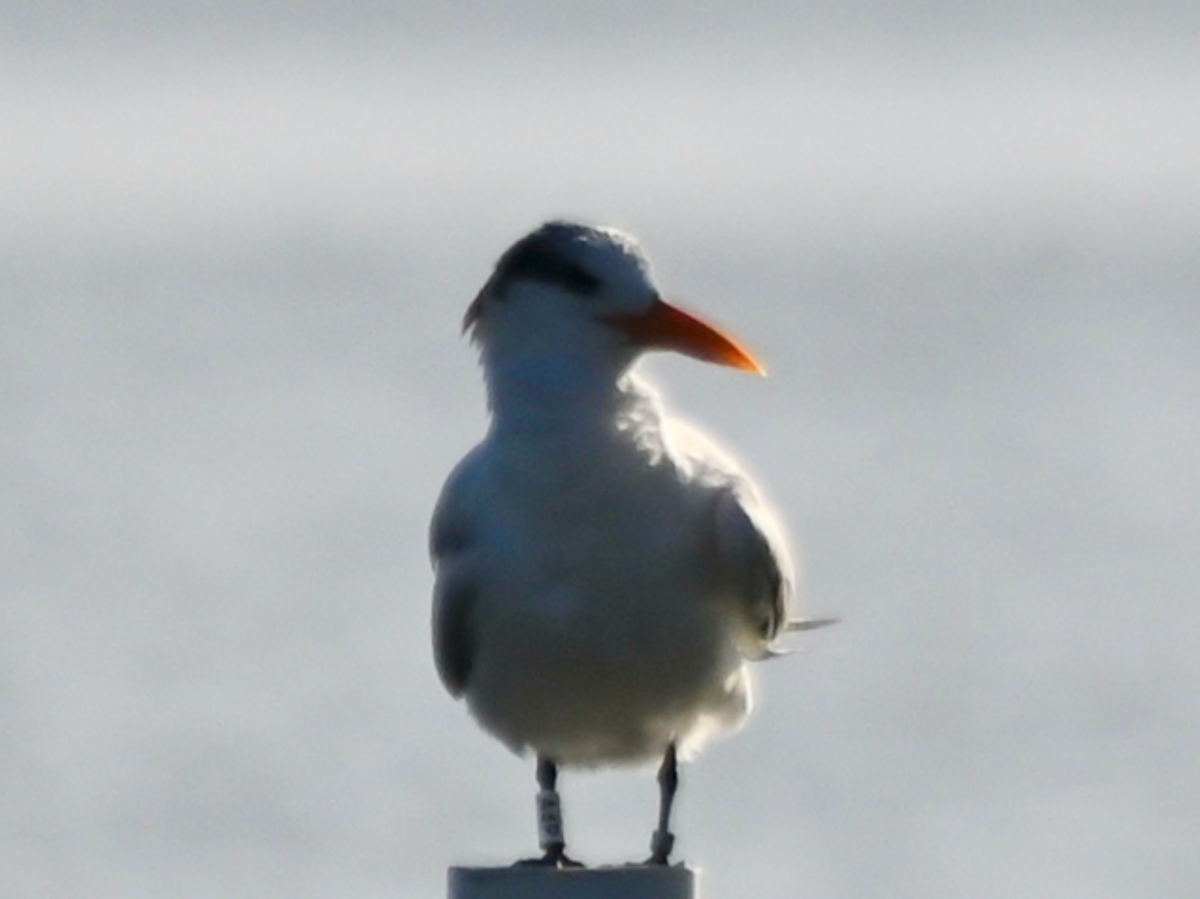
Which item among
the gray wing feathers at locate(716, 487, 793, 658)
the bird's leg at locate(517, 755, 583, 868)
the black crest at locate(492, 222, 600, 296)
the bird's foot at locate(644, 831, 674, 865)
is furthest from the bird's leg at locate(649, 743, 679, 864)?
the black crest at locate(492, 222, 600, 296)

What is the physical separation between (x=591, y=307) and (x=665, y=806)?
131 centimetres

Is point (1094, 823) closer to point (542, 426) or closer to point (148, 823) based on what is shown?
point (148, 823)

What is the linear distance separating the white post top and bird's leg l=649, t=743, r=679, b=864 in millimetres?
1323

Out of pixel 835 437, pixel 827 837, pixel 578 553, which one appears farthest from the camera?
pixel 835 437

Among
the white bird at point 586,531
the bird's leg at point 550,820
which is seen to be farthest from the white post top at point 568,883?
the white bird at point 586,531

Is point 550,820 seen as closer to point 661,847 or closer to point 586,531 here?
point 661,847

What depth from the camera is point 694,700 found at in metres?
10.7

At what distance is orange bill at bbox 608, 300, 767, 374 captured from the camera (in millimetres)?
10516

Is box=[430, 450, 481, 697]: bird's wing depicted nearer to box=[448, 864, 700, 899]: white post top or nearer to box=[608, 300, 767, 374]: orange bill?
box=[608, 300, 767, 374]: orange bill

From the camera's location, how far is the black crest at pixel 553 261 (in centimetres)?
1051

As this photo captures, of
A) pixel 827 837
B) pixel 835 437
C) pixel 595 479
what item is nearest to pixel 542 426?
pixel 595 479

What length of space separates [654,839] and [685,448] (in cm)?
100

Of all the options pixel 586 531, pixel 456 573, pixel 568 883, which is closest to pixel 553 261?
pixel 586 531

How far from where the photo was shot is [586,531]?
10422 mm
